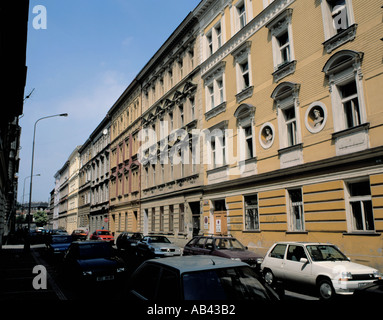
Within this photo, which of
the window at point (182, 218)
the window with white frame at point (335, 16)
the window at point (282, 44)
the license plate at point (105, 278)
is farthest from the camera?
the window at point (182, 218)

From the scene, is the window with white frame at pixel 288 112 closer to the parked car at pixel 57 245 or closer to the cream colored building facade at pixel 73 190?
the parked car at pixel 57 245

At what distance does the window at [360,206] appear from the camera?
12133 mm

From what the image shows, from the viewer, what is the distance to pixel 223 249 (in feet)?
44.2

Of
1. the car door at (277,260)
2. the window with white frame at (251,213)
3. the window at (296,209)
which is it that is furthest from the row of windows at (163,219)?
the car door at (277,260)

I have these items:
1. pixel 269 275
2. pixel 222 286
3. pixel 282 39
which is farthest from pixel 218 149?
pixel 222 286

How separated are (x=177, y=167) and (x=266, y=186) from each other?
10836 millimetres

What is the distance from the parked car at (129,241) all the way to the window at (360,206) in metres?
14.0

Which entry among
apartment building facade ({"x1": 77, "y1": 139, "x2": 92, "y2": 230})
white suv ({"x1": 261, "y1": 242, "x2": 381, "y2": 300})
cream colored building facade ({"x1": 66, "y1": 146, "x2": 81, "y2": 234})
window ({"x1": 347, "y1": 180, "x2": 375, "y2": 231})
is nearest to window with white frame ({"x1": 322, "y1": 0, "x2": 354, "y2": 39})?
window ({"x1": 347, "y1": 180, "x2": 375, "y2": 231})

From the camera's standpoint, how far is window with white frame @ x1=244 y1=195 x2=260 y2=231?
1788cm

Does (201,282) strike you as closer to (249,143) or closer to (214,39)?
(249,143)

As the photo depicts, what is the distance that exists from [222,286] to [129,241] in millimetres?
20783

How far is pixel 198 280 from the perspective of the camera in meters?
4.29

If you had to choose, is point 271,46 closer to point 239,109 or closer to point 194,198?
point 239,109

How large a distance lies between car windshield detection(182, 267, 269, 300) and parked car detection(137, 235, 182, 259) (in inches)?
540
